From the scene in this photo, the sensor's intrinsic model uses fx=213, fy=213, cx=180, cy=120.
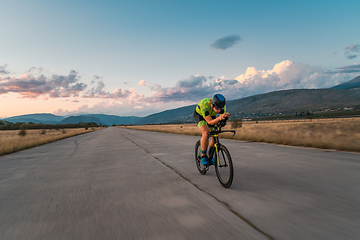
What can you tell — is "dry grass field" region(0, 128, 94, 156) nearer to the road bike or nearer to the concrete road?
the concrete road

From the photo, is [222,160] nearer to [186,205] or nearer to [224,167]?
[224,167]

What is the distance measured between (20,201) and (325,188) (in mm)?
5668

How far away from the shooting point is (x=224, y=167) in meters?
4.40

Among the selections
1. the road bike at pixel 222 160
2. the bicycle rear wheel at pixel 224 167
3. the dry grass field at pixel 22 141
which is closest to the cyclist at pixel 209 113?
the road bike at pixel 222 160

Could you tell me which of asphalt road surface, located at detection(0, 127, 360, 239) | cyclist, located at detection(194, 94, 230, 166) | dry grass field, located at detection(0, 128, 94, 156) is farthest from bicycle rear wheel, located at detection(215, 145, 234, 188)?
dry grass field, located at detection(0, 128, 94, 156)

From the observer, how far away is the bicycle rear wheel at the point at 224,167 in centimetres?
418

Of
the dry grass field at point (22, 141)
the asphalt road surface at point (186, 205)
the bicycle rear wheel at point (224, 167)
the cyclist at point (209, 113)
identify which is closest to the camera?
the asphalt road surface at point (186, 205)

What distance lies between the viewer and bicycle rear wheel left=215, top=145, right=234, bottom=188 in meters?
4.18

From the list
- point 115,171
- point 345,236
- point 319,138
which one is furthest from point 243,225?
point 319,138

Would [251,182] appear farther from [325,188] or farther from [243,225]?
[243,225]

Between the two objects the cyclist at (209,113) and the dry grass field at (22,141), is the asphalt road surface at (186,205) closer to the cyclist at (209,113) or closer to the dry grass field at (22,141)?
the cyclist at (209,113)

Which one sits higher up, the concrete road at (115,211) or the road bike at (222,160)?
the road bike at (222,160)

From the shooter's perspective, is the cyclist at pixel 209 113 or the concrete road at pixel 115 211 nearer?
the concrete road at pixel 115 211

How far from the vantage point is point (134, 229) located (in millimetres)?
2586
